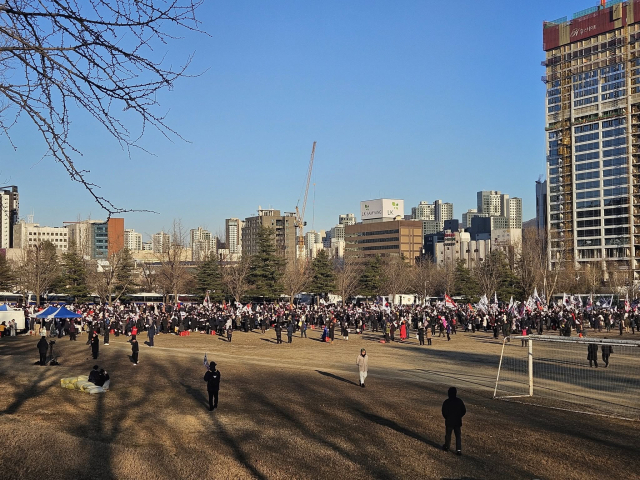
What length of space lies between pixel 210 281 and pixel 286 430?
61650mm

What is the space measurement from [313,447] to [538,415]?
289 inches

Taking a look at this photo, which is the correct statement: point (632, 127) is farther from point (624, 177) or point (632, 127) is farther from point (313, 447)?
point (313, 447)

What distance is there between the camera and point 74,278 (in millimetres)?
73062

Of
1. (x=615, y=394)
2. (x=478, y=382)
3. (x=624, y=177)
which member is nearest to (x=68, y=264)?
(x=478, y=382)

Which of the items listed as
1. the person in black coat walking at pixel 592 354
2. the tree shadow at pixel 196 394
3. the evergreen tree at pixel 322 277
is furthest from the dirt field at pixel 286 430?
the evergreen tree at pixel 322 277

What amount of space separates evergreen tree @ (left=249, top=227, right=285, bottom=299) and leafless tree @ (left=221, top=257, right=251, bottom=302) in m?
1.03

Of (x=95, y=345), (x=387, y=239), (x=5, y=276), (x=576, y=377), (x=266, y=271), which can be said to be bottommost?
(x=576, y=377)

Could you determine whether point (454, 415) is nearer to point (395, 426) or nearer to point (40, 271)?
point (395, 426)

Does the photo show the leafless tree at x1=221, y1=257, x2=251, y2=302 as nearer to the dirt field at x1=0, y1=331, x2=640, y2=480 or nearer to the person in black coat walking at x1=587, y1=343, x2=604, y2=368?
the dirt field at x1=0, y1=331, x2=640, y2=480

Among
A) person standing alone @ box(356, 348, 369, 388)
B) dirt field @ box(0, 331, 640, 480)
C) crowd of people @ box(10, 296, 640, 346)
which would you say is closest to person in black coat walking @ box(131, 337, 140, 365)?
dirt field @ box(0, 331, 640, 480)

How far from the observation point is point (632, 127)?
119 meters

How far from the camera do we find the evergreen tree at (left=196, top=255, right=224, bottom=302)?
74500mm

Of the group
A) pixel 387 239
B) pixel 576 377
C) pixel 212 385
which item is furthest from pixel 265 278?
pixel 387 239

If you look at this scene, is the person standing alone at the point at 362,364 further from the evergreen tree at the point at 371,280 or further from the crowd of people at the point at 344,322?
the evergreen tree at the point at 371,280
